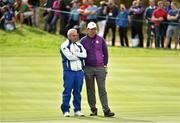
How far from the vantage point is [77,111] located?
53.7ft

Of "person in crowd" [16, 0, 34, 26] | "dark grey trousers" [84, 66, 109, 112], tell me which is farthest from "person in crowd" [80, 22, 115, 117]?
"person in crowd" [16, 0, 34, 26]

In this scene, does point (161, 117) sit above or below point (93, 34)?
below

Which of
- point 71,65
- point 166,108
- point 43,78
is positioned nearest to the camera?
point 71,65

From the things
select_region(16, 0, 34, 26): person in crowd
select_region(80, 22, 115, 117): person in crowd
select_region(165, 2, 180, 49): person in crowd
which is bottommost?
select_region(165, 2, 180, 49): person in crowd

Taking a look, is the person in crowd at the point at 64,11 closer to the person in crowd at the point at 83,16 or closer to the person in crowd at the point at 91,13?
the person in crowd at the point at 83,16

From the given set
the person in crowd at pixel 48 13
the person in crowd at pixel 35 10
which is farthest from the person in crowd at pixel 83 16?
the person in crowd at pixel 35 10

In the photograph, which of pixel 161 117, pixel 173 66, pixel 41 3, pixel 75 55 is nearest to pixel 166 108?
pixel 161 117

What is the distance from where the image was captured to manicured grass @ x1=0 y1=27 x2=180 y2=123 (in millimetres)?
17125

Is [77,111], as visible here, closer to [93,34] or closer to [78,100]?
[78,100]

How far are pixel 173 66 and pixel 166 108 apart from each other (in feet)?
25.1

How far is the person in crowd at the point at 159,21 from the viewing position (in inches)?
1160

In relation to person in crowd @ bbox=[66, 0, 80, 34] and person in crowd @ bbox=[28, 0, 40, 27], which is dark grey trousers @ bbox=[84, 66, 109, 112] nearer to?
person in crowd @ bbox=[66, 0, 80, 34]

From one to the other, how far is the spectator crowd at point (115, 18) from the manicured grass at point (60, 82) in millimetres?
783

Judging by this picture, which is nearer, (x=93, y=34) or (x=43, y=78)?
(x=93, y=34)
